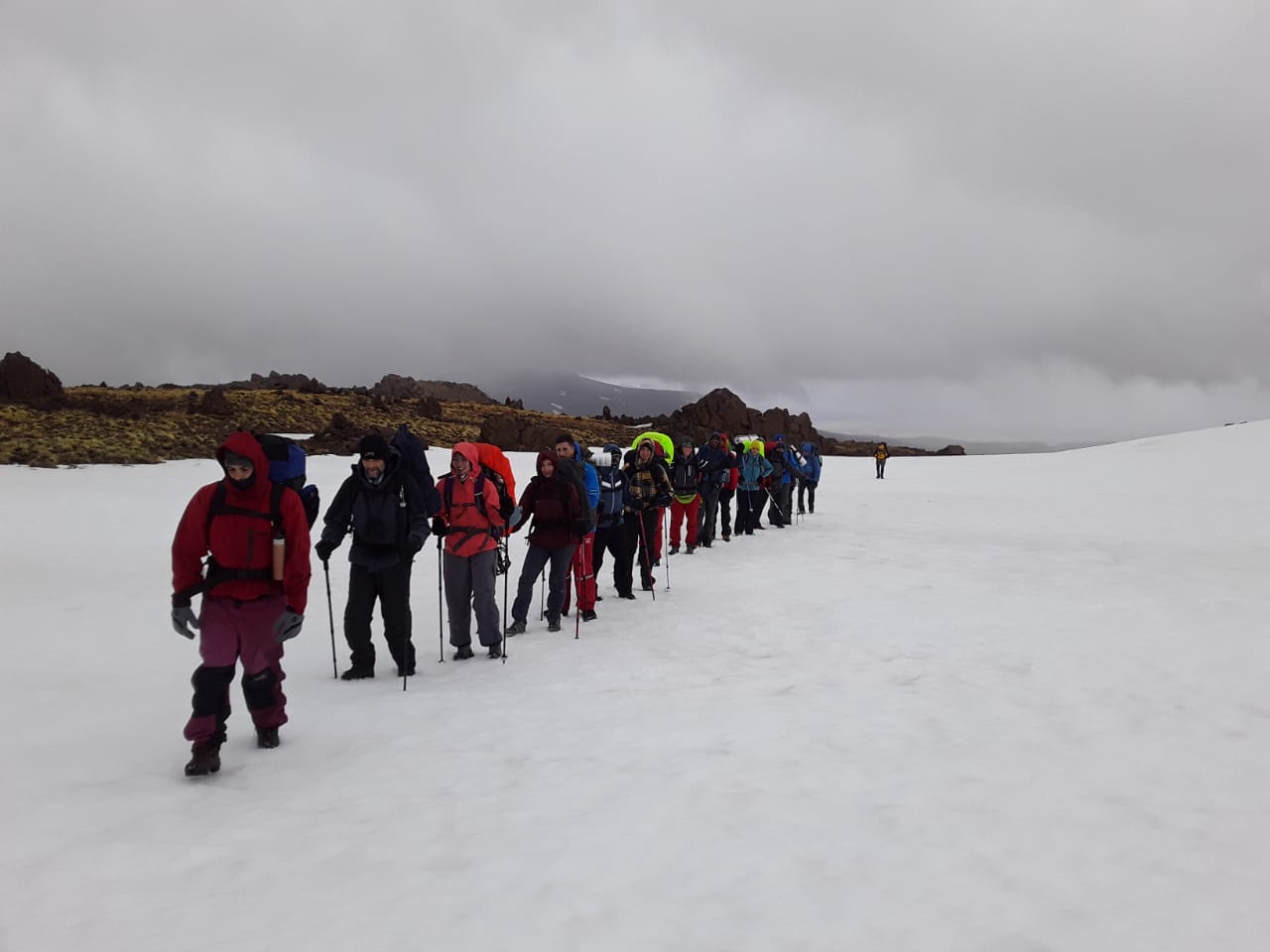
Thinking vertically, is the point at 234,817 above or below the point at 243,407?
below

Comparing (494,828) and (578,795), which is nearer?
(494,828)

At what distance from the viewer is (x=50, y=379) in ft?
125

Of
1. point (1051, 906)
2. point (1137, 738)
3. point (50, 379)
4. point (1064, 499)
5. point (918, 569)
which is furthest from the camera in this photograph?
point (50, 379)

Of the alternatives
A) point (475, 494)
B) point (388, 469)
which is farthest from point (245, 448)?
point (475, 494)

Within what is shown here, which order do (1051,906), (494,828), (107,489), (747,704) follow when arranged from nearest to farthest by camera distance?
1. (1051,906)
2. (494,828)
3. (747,704)
4. (107,489)

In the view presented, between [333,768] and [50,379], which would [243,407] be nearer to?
[50,379]

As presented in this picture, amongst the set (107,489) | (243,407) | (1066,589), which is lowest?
(1066,589)

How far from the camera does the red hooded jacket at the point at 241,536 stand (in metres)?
4.93

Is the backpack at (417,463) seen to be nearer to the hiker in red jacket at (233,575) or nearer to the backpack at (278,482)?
the backpack at (278,482)

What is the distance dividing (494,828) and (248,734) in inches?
110

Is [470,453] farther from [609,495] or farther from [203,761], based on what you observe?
[203,761]

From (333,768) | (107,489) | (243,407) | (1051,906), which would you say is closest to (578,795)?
(333,768)

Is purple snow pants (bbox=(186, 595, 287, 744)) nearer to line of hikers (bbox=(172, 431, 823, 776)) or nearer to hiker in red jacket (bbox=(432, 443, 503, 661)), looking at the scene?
line of hikers (bbox=(172, 431, 823, 776))

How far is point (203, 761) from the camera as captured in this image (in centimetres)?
493
